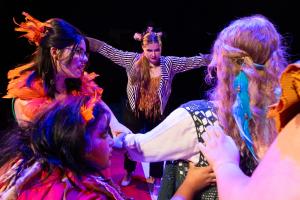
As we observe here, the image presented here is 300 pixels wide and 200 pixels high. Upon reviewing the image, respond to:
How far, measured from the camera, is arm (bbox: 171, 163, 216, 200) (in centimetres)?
110

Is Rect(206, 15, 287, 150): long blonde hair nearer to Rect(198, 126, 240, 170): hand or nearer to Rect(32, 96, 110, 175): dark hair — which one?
Rect(198, 126, 240, 170): hand

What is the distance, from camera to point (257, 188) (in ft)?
1.95

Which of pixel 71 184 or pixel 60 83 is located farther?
pixel 60 83

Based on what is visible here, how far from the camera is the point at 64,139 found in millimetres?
1058

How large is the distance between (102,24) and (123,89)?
116 cm

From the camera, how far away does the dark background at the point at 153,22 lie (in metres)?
5.76

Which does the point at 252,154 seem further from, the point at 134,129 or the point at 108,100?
the point at 108,100

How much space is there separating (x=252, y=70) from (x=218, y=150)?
15.8 inches

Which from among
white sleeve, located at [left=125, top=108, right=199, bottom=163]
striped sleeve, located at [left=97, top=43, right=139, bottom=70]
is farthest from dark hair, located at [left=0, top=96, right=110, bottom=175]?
striped sleeve, located at [left=97, top=43, right=139, bottom=70]

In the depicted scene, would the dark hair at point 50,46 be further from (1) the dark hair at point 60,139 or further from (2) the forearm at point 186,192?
(2) the forearm at point 186,192

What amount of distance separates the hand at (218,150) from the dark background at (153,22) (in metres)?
5.10

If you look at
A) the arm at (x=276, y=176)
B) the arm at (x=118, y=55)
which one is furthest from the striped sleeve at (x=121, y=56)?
the arm at (x=276, y=176)

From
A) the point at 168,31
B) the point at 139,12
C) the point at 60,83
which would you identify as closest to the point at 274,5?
the point at 168,31

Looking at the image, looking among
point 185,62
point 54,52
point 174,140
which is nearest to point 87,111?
point 174,140
